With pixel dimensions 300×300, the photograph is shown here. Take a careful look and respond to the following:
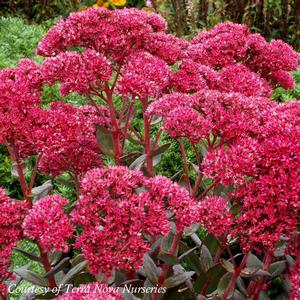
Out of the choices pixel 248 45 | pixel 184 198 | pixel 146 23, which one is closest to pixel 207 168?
pixel 184 198

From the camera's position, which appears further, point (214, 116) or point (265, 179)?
point (214, 116)

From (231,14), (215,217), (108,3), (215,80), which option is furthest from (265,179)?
(108,3)

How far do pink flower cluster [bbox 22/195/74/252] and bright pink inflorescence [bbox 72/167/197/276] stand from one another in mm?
49

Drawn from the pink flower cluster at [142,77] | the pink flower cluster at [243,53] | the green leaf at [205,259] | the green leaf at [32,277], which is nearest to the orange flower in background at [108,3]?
the pink flower cluster at [243,53]

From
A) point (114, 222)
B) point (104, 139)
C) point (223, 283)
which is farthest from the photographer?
point (104, 139)

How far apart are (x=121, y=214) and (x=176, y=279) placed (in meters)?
0.50

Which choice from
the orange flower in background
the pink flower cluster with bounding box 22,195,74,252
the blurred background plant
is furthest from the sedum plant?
the orange flower in background

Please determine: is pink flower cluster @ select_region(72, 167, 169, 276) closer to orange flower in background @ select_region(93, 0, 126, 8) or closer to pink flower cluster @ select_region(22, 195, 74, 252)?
pink flower cluster @ select_region(22, 195, 74, 252)

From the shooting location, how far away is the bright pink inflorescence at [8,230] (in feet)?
6.15

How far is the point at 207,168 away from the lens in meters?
2.06

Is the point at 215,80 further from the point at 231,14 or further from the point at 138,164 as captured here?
the point at 231,14

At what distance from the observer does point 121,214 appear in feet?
5.96

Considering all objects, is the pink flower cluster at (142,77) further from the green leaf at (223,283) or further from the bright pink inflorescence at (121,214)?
the green leaf at (223,283)

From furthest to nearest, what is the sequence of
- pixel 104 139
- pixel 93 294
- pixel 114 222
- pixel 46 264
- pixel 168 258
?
pixel 104 139 < pixel 46 264 < pixel 168 258 < pixel 114 222 < pixel 93 294
